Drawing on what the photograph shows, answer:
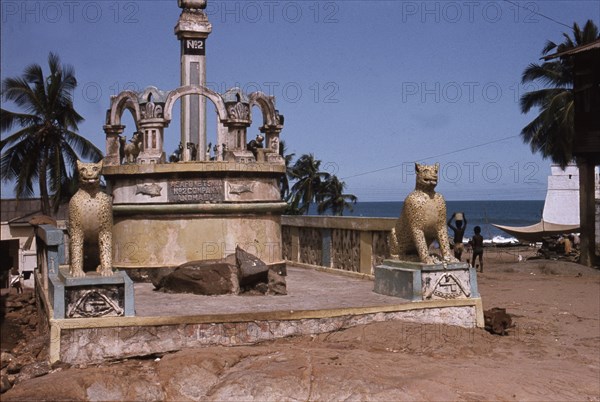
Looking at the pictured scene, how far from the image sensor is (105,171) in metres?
14.7

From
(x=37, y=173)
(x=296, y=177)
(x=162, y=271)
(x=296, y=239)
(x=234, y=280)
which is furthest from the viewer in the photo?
(x=296, y=177)

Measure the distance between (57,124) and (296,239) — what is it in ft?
62.8

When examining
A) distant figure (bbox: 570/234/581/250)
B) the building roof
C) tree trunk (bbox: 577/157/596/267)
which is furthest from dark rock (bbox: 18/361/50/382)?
distant figure (bbox: 570/234/581/250)

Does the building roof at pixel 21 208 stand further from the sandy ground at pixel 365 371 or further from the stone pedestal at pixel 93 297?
the sandy ground at pixel 365 371

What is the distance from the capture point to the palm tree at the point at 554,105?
33.8 metres

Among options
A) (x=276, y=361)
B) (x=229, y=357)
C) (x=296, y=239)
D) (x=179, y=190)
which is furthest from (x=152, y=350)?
(x=296, y=239)

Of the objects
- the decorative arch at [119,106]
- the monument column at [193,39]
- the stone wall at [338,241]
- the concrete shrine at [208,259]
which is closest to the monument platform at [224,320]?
the concrete shrine at [208,259]

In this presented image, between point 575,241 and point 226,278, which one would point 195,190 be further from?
point 575,241

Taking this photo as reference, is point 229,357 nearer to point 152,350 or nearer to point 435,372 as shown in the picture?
point 152,350

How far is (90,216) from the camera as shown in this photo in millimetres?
10438

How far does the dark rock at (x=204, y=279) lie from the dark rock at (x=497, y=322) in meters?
3.75

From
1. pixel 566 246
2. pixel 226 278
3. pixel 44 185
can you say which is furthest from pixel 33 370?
pixel 566 246

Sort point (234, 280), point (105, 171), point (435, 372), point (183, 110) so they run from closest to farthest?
point (435, 372) → point (234, 280) → point (105, 171) → point (183, 110)

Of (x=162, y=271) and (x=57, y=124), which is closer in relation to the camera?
(x=162, y=271)
